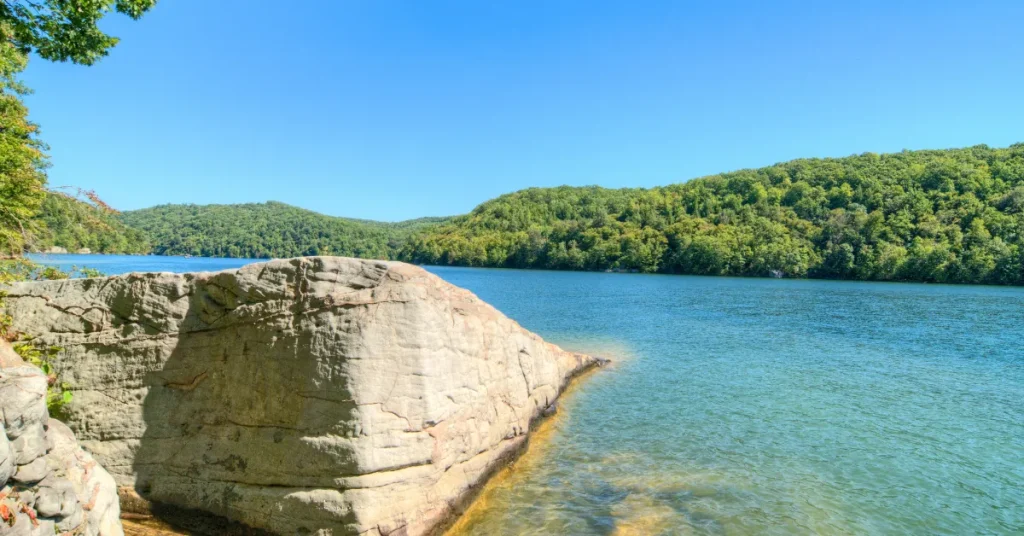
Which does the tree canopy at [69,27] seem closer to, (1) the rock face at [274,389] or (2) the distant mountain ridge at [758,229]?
(1) the rock face at [274,389]

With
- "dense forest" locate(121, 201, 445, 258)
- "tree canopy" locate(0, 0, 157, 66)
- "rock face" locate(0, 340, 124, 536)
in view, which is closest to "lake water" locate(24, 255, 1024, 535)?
"rock face" locate(0, 340, 124, 536)

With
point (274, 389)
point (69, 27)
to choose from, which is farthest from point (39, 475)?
point (69, 27)

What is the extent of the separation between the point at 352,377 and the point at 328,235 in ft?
563

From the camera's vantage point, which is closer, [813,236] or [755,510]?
[755,510]

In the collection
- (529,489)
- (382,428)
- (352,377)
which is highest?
(352,377)

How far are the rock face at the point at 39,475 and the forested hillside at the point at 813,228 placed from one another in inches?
4428

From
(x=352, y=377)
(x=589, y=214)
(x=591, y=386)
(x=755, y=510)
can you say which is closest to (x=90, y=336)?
(x=352, y=377)

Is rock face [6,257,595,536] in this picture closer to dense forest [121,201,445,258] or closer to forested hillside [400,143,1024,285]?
forested hillside [400,143,1024,285]

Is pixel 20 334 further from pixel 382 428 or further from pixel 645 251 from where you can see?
pixel 645 251

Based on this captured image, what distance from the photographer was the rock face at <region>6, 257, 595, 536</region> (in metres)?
7.67

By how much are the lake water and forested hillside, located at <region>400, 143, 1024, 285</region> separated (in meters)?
78.2

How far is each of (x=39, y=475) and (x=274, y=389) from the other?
2885mm

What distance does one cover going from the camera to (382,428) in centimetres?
780

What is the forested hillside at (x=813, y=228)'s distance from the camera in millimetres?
91500
